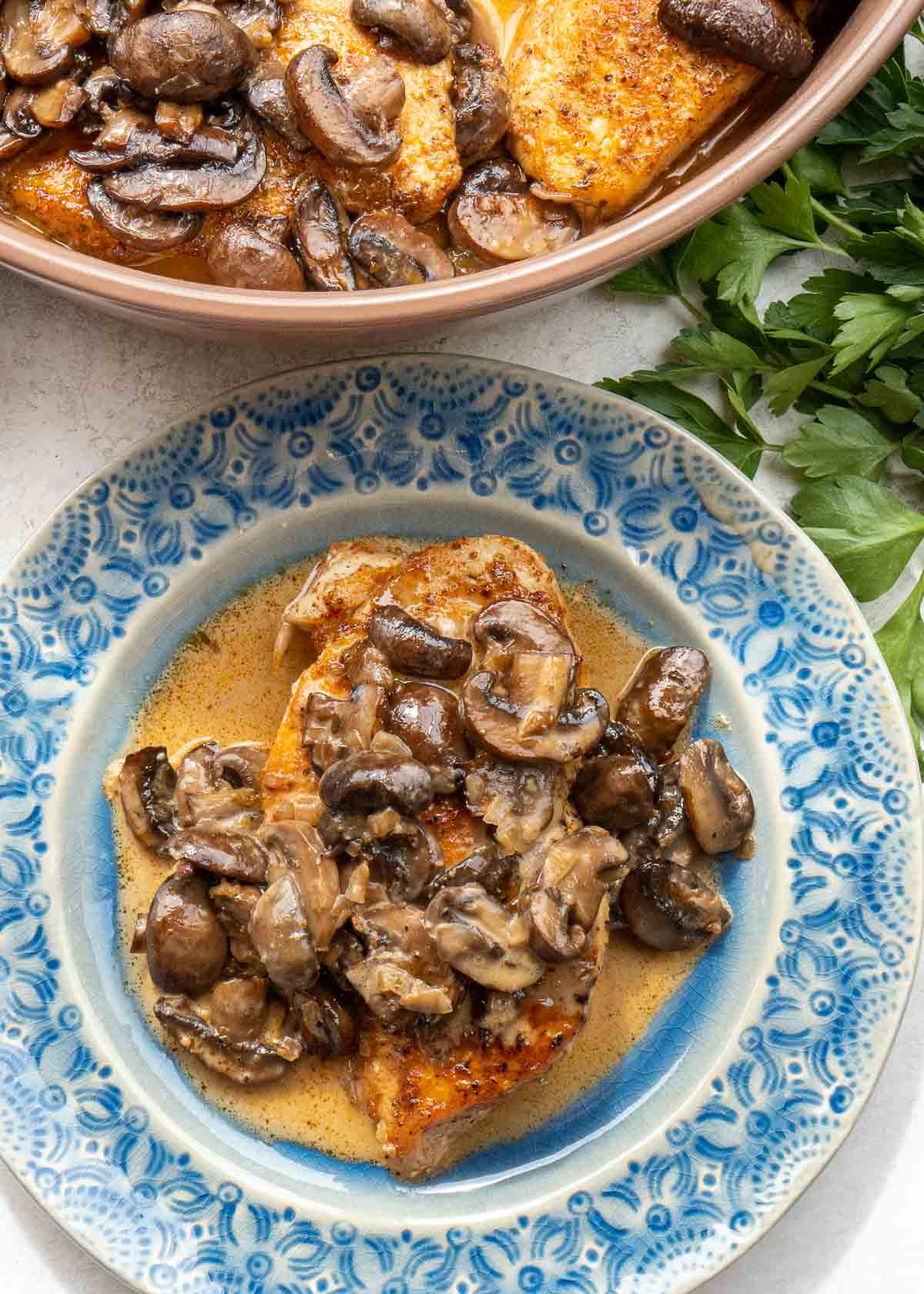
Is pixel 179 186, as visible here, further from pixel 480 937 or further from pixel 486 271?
pixel 480 937

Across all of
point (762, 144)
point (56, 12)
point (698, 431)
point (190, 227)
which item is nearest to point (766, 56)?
point (762, 144)

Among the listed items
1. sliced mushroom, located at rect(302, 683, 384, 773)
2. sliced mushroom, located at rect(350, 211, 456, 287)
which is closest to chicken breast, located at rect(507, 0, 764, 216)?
sliced mushroom, located at rect(350, 211, 456, 287)

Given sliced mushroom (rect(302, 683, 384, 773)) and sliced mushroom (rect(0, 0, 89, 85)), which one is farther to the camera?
sliced mushroom (rect(302, 683, 384, 773))

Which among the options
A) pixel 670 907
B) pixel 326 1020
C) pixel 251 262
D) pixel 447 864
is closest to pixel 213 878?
pixel 326 1020

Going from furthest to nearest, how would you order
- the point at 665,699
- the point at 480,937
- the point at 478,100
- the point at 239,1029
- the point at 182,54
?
the point at 665,699 → the point at 239,1029 → the point at 478,100 → the point at 480,937 → the point at 182,54

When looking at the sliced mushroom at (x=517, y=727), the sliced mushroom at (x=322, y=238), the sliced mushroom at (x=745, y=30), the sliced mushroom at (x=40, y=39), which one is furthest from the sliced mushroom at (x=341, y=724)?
the sliced mushroom at (x=745, y=30)

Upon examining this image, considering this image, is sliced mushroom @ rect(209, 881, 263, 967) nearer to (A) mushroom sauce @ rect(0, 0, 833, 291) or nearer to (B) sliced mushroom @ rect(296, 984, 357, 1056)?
(B) sliced mushroom @ rect(296, 984, 357, 1056)
